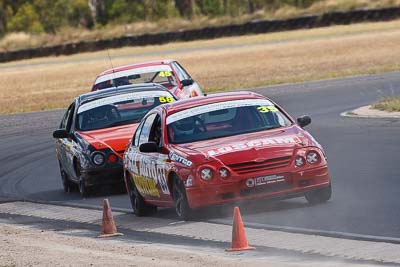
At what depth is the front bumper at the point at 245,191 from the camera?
13.0 meters

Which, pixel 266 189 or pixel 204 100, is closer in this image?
pixel 266 189

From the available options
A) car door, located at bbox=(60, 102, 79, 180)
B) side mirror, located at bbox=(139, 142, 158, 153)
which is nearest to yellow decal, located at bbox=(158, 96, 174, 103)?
car door, located at bbox=(60, 102, 79, 180)

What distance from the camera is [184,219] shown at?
1347 cm

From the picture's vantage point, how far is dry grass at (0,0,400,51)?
76.6 m

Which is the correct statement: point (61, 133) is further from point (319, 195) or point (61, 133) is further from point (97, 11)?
point (97, 11)

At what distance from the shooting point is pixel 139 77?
25828 mm

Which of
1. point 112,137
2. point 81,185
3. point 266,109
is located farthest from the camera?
point 81,185

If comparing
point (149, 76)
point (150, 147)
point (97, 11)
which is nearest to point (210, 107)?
point (150, 147)

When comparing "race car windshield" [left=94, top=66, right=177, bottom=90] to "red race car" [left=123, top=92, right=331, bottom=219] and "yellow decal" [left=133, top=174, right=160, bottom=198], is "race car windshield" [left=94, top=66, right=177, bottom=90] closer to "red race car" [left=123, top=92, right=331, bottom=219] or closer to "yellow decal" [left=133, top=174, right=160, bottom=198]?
"red race car" [left=123, top=92, right=331, bottom=219]

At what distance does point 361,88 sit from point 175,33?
42622 millimetres

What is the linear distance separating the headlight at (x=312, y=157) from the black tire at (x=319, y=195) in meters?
0.38

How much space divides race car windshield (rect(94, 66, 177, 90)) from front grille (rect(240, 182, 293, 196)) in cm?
1272

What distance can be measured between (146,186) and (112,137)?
3123 mm

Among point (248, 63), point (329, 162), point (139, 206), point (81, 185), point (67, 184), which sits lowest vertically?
point (248, 63)
